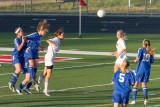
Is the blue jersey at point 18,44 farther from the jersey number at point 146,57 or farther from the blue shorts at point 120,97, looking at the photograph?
the blue shorts at point 120,97

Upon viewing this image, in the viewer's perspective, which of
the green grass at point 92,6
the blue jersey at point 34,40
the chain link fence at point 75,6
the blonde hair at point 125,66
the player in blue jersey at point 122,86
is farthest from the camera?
the green grass at point 92,6

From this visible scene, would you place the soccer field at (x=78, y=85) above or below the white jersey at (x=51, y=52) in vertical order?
below

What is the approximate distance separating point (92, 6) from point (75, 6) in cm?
158

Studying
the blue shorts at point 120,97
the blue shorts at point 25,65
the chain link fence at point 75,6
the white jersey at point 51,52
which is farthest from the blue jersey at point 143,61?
the chain link fence at point 75,6

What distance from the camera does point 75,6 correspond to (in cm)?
4869

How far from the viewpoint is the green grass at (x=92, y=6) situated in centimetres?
4794

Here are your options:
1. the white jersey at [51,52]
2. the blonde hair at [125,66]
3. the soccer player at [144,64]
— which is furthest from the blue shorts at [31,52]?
the blonde hair at [125,66]

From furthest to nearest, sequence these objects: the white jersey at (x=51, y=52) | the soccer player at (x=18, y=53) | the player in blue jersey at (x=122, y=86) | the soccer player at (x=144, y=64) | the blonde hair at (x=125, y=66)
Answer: the soccer player at (x=18, y=53) < the white jersey at (x=51, y=52) < the soccer player at (x=144, y=64) < the player in blue jersey at (x=122, y=86) < the blonde hair at (x=125, y=66)

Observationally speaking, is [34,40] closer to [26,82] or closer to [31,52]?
[31,52]

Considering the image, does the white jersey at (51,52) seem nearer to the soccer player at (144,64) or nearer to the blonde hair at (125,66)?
the soccer player at (144,64)

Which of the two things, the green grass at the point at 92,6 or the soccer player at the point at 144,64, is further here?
the green grass at the point at 92,6

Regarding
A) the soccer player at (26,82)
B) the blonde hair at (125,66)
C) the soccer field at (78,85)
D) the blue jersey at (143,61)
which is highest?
the blonde hair at (125,66)

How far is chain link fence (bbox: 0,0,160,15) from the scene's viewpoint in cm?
4763

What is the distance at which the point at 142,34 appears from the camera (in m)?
44.7
